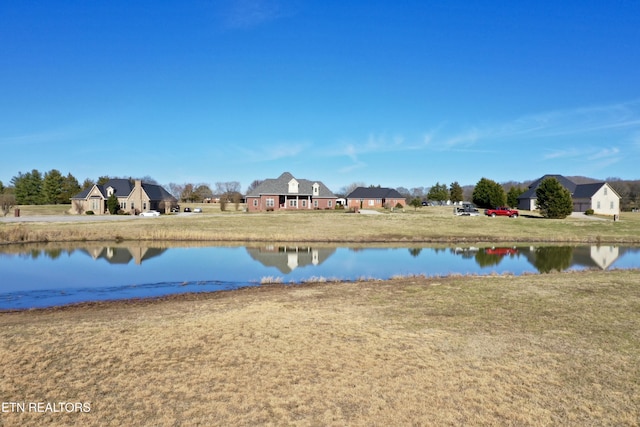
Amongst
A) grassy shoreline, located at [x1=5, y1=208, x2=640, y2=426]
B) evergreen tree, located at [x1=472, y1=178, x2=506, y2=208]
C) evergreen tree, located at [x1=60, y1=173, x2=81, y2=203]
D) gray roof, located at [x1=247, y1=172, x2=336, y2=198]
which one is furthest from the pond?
evergreen tree, located at [x1=60, y1=173, x2=81, y2=203]

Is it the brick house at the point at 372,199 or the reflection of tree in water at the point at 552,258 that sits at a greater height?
the brick house at the point at 372,199

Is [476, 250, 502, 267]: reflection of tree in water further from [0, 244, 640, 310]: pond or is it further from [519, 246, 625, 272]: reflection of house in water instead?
[519, 246, 625, 272]: reflection of house in water

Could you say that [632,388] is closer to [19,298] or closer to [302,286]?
[302,286]

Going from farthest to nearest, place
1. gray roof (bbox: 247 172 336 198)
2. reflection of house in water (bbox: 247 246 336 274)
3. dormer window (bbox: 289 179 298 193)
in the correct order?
dormer window (bbox: 289 179 298 193)
gray roof (bbox: 247 172 336 198)
reflection of house in water (bbox: 247 246 336 274)

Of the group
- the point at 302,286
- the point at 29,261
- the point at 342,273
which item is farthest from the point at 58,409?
the point at 29,261

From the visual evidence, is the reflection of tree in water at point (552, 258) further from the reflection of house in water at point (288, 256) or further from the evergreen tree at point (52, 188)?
the evergreen tree at point (52, 188)

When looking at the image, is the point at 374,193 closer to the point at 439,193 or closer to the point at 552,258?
the point at 439,193

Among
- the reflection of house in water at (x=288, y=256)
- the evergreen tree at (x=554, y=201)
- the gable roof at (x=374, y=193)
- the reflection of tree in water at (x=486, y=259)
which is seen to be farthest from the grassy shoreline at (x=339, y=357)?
the gable roof at (x=374, y=193)

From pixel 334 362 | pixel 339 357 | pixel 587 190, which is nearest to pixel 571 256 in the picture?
pixel 339 357

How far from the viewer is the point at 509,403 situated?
22.9ft

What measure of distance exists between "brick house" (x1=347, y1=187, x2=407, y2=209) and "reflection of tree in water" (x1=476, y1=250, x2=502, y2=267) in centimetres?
5828

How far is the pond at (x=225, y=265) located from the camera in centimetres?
1938

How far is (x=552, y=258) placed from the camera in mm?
31547

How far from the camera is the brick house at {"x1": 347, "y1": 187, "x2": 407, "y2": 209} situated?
9350cm
